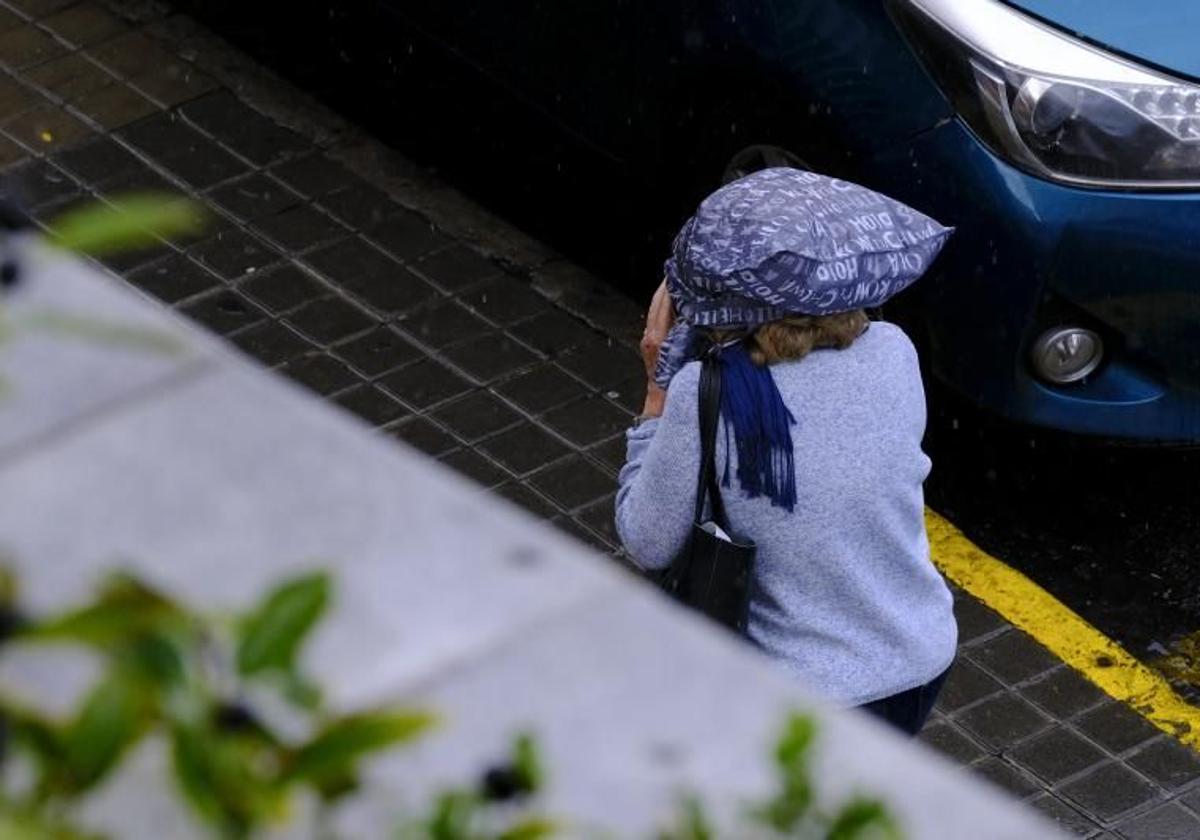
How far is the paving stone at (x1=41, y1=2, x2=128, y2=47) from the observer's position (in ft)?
23.6

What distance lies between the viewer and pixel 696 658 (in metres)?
1.57

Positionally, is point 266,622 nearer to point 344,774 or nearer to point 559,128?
point 344,774

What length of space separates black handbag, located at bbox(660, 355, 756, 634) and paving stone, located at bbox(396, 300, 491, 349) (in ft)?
8.31

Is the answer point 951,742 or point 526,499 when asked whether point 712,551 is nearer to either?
point 951,742

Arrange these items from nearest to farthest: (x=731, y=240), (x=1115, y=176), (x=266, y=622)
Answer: (x=266, y=622) < (x=731, y=240) < (x=1115, y=176)

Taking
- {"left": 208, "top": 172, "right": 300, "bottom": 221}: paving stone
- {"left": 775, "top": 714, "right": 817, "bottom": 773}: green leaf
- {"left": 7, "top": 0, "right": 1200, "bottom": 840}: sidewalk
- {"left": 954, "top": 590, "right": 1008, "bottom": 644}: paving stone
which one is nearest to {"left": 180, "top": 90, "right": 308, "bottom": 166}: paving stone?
{"left": 7, "top": 0, "right": 1200, "bottom": 840}: sidewalk

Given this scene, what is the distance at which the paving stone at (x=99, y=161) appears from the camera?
6484 millimetres

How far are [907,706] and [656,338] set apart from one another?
72cm

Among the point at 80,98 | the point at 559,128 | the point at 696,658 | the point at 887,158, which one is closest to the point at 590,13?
the point at 559,128

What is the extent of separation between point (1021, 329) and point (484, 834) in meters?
3.86

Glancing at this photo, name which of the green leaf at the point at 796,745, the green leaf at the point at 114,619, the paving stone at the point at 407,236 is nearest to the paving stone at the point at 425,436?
the paving stone at the point at 407,236

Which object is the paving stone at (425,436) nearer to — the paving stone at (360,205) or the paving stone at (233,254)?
the paving stone at (233,254)

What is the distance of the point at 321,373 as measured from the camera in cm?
580

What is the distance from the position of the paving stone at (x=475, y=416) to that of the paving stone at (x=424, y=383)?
4 centimetres
